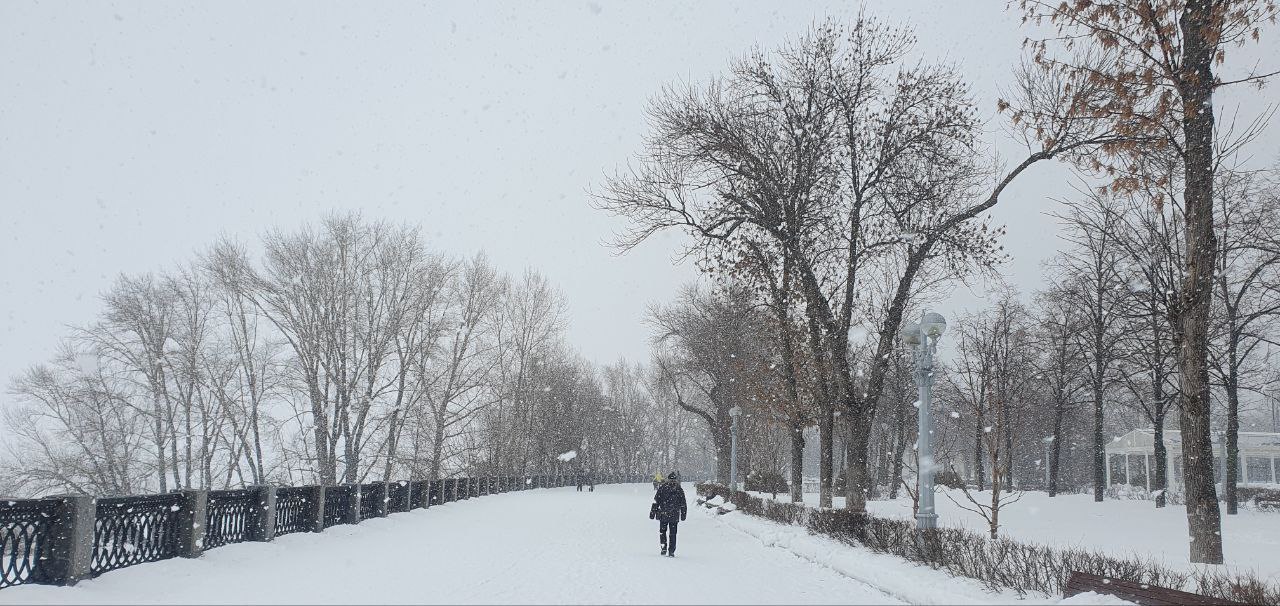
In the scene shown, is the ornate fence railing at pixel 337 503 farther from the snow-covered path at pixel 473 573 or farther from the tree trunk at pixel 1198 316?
the tree trunk at pixel 1198 316

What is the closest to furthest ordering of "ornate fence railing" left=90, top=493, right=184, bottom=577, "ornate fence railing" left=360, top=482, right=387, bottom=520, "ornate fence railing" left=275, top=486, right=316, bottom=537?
"ornate fence railing" left=90, top=493, right=184, bottom=577 → "ornate fence railing" left=275, top=486, right=316, bottom=537 → "ornate fence railing" left=360, top=482, right=387, bottom=520

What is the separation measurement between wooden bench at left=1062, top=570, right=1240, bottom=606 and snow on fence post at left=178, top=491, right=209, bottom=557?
37.6 feet

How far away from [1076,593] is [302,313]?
32.0 meters

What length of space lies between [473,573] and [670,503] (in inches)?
175

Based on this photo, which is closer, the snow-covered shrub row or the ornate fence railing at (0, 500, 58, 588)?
the snow-covered shrub row

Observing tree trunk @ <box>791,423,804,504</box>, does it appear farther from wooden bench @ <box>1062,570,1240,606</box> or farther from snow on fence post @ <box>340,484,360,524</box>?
wooden bench @ <box>1062,570,1240,606</box>

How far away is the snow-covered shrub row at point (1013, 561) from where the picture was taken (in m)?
7.91

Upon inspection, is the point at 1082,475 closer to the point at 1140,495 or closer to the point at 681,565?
the point at 1140,495

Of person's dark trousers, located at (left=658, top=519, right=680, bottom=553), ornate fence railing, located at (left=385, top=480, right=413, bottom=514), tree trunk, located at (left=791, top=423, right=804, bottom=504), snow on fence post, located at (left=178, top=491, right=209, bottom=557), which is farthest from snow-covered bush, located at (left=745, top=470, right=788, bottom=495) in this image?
snow on fence post, located at (left=178, top=491, right=209, bottom=557)

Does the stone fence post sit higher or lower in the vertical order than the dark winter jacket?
lower

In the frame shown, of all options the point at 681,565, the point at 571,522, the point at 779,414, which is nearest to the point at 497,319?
the point at 779,414

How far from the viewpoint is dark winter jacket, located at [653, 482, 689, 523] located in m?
15.0

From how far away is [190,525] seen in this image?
11953 mm

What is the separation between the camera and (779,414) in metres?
30.9
